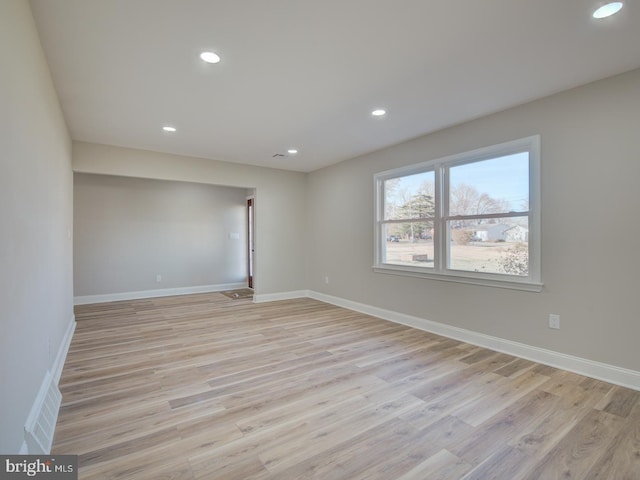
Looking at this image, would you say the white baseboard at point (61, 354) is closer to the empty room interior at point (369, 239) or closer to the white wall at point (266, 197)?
the empty room interior at point (369, 239)

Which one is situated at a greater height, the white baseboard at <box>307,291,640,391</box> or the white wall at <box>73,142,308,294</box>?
the white wall at <box>73,142,308,294</box>

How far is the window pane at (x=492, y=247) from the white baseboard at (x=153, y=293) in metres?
5.24

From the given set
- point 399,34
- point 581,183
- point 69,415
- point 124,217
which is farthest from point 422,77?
point 124,217

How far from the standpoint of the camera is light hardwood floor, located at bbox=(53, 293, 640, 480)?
1.72m

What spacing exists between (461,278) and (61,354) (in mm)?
4310

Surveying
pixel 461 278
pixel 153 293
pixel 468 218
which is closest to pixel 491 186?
pixel 468 218

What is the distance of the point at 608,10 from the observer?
188cm

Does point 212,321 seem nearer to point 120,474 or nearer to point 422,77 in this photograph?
point 120,474

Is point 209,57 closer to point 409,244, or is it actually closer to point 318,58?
point 318,58

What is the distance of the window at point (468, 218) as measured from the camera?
10.6 ft

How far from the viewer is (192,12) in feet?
6.19

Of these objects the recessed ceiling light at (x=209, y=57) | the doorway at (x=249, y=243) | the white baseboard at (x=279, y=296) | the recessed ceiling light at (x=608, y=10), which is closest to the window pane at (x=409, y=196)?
the recessed ceiling light at (x=608, y=10)

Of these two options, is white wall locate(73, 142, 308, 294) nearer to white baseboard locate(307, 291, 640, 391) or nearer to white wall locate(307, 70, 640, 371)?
white baseboard locate(307, 291, 640, 391)

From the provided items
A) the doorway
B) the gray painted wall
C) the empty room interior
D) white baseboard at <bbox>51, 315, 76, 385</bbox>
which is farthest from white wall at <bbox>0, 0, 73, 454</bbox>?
the doorway
